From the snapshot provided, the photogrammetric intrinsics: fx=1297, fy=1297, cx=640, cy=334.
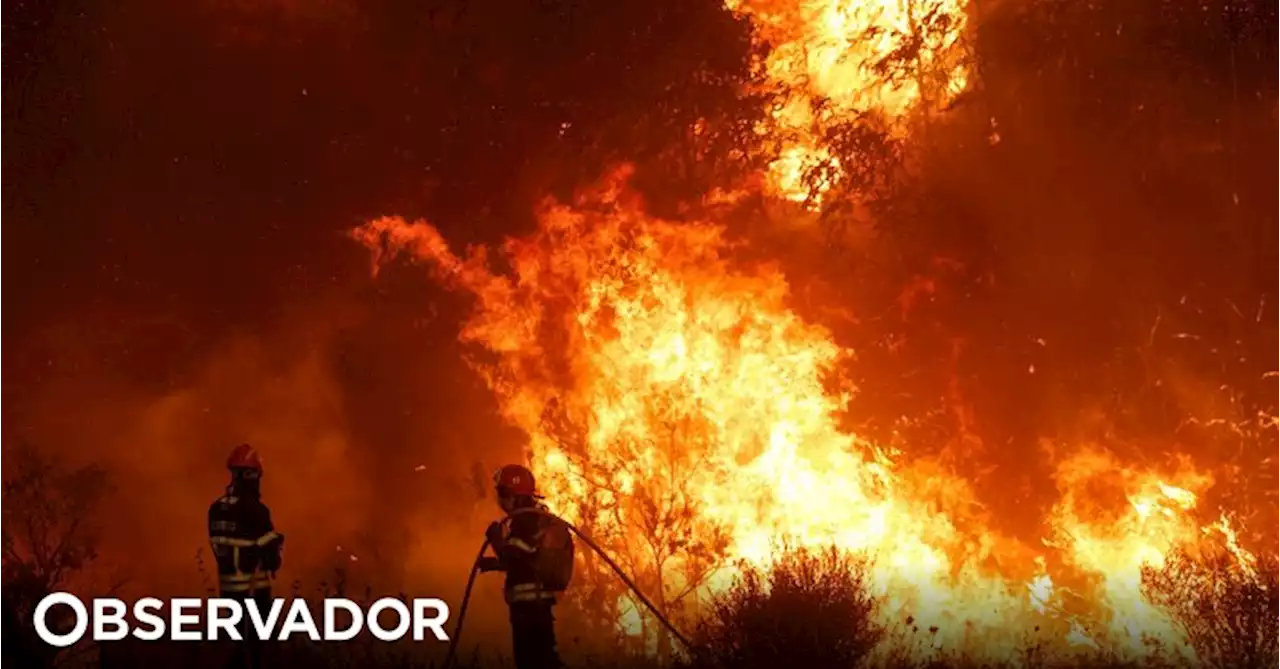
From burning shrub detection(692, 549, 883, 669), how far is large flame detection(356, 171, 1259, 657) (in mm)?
2837

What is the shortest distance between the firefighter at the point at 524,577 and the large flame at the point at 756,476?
13.4 feet

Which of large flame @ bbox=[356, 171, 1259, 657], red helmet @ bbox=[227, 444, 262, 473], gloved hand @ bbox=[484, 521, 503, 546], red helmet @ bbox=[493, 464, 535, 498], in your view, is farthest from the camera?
large flame @ bbox=[356, 171, 1259, 657]

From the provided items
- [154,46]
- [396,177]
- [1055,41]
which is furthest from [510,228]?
[1055,41]

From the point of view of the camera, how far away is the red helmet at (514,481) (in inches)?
378

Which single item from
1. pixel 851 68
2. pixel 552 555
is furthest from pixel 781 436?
pixel 552 555

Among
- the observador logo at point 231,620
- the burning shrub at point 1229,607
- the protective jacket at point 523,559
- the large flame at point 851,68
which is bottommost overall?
the burning shrub at point 1229,607

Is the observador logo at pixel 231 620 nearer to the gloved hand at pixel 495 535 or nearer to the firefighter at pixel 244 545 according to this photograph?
the firefighter at pixel 244 545

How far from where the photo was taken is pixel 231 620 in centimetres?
1029

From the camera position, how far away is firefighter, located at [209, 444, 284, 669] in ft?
33.6

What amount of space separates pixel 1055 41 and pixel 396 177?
8.14m

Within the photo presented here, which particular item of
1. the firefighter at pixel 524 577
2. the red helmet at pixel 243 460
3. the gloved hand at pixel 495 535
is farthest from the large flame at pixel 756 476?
the red helmet at pixel 243 460

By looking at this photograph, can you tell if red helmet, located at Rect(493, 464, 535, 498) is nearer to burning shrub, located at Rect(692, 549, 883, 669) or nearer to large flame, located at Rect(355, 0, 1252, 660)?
burning shrub, located at Rect(692, 549, 883, 669)

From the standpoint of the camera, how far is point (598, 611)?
1494cm

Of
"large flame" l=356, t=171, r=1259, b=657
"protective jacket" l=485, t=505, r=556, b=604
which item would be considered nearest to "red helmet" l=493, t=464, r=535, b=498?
"protective jacket" l=485, t=505, r=556, b=604
